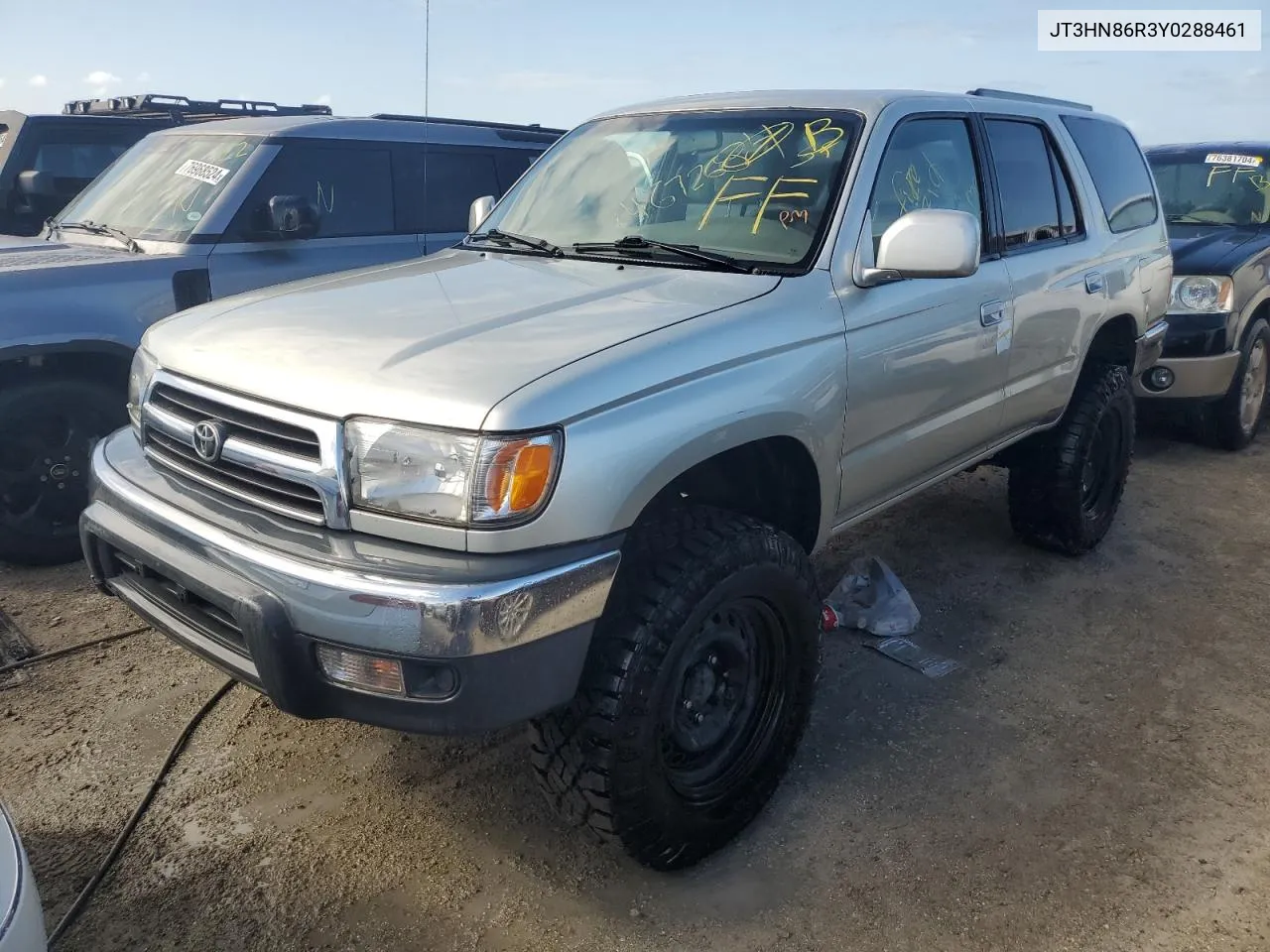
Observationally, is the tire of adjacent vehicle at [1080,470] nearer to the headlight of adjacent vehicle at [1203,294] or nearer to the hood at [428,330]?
the headlight of adjacent vehicle at [1203,294]

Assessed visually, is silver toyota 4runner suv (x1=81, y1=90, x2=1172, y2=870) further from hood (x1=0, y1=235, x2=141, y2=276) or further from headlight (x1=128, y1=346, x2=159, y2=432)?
hood (x1=0, y1=235, x2=141, y2=276)

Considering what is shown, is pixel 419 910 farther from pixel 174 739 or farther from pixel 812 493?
pixel 812 493

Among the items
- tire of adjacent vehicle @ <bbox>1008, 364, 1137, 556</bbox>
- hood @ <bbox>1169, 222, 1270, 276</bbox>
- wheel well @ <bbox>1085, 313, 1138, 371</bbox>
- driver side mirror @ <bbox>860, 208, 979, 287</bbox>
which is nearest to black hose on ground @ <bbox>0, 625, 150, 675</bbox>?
driver side mirror @ <bbox>860, 208, 979, 287</bbox>

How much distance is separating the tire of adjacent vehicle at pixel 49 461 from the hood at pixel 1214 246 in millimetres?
5857

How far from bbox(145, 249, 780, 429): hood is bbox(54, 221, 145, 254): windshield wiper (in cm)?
211

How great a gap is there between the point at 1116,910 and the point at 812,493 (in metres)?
1.27

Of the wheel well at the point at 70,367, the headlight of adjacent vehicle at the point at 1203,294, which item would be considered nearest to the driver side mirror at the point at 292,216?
the wheel well at the point at 70,367

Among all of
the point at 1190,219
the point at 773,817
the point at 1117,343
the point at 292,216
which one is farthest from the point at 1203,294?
the point at 292,216

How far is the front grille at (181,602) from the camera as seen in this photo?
2.21 metres

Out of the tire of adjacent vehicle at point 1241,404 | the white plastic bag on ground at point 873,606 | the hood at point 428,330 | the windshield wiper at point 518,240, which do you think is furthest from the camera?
the tire of adjacent vehicle at point 1241,404

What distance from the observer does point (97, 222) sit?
489cm

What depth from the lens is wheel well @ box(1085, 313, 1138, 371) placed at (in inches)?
173

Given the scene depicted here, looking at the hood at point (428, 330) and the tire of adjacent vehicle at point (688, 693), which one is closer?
the hood at point (428, 330)

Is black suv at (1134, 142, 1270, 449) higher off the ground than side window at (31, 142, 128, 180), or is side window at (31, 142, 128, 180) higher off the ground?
side window at (31, 142, 128, 180)
